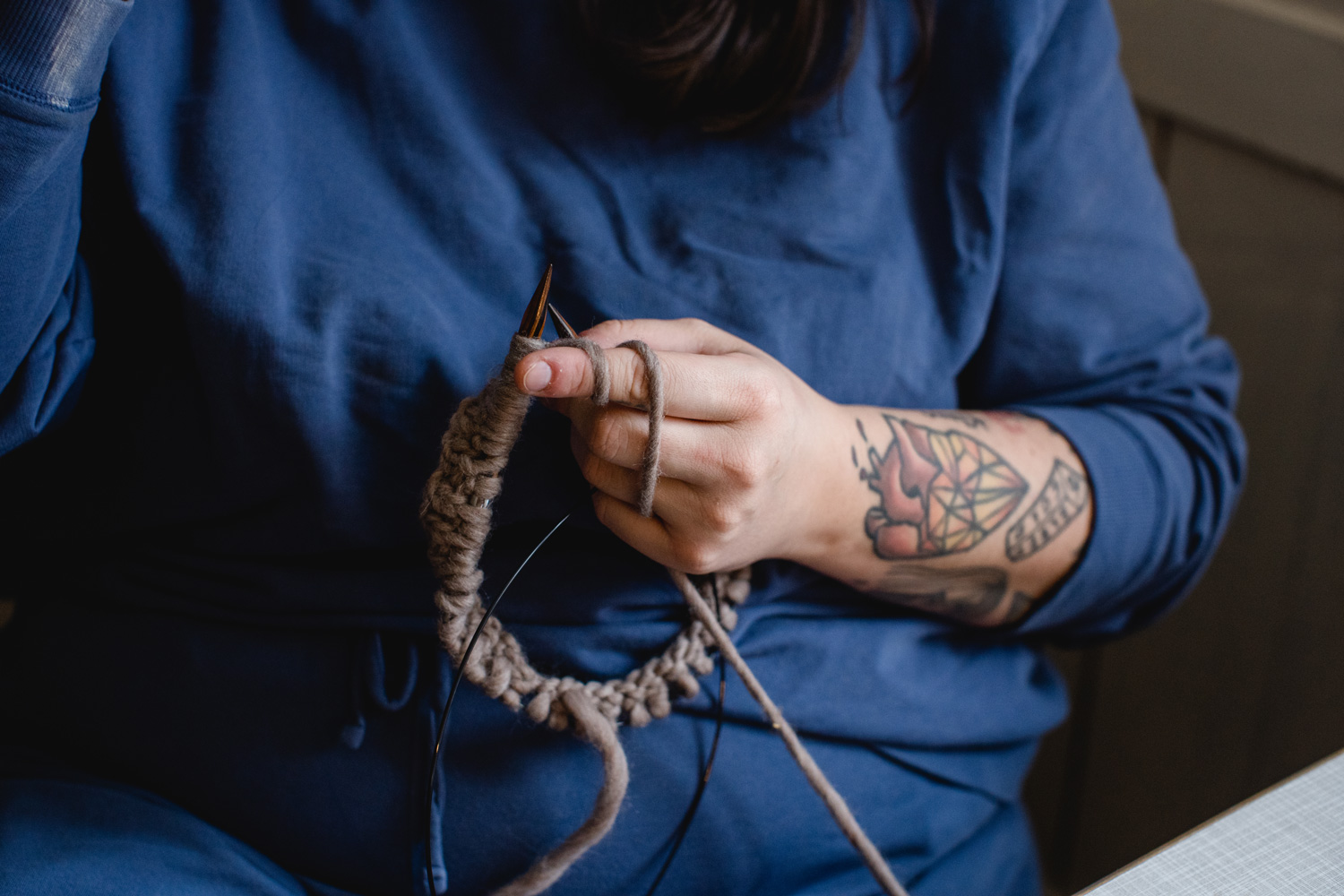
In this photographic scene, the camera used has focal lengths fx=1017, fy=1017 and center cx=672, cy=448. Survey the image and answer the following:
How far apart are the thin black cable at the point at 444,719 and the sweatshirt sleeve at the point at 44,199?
0.30 m

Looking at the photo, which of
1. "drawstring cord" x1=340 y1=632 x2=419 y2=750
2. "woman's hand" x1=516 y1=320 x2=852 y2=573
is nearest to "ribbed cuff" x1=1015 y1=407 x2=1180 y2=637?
"woman's hand" x1=516 y1=320 x2=852 y2=573

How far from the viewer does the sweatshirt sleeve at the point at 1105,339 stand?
0.77m

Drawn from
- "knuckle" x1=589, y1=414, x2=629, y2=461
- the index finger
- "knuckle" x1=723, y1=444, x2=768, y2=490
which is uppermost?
the index finger

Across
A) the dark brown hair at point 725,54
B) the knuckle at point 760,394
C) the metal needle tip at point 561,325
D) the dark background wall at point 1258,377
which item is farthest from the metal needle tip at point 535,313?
the dark background wall at point 1258,377

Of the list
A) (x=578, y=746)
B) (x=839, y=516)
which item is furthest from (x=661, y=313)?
(x=578, y=746)

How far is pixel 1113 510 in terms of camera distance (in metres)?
0.77

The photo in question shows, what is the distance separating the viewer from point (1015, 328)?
80cm

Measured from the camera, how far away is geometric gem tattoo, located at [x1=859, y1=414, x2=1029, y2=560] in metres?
0.71

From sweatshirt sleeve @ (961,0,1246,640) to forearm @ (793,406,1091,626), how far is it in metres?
0.02

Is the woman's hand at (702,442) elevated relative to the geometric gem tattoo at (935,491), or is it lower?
elevated

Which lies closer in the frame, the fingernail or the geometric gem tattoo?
the fingernail

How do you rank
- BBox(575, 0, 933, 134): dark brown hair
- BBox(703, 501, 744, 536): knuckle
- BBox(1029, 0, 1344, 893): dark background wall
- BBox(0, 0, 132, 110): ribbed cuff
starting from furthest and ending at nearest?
1. BBox(1029, 0, 1344, 893): dark background wall
2. BBox(575, 0, 933, 134): dark brown hair
3. BBox(703, 501, 744, 536): knuckle
4. BBox(0, 0, 132, 110): ribbed cuff

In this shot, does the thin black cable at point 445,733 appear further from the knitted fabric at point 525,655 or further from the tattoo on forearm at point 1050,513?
the tattoo on forearm at point 1050,513

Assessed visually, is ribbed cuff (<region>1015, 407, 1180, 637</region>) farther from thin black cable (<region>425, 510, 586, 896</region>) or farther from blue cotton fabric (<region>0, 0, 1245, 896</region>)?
thin black cable (<region>425, 510, 586, 896</region>)
